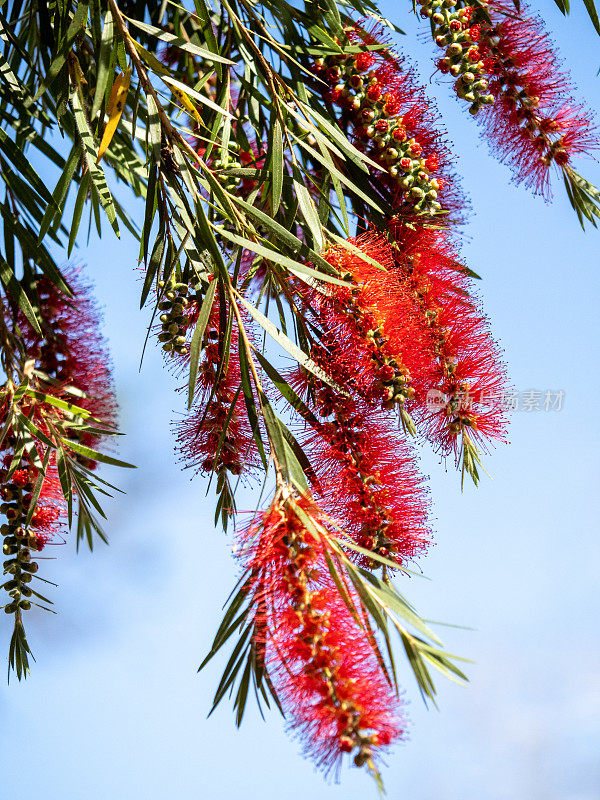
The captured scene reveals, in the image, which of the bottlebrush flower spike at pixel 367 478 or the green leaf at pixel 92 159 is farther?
the green leaf at pixel 92 159

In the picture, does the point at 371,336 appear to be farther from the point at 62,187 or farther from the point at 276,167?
the point at 62,187

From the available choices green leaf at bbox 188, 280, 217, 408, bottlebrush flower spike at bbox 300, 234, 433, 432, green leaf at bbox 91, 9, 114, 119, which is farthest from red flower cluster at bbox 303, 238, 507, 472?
green leaf at bbox 91, 9, 114, 119

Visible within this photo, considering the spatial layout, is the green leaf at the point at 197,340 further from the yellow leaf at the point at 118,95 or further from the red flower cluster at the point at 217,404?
the yellow leaf at the point at 118,95

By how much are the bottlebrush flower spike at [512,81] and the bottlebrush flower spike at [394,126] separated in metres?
0.07

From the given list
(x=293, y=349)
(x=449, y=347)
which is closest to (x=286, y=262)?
(x=293, y=349)

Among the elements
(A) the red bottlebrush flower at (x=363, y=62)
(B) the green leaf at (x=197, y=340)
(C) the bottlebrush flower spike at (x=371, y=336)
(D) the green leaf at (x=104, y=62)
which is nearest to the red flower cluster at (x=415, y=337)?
(C) the bottlebrush flower spike at (x=371, y=336)

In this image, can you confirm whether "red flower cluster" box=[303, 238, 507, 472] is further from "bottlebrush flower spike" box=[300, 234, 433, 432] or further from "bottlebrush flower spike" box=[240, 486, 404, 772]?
"bottlebrush flower spike" box=[240, 486, 404, 772]

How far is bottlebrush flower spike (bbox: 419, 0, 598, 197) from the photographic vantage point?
115 cm

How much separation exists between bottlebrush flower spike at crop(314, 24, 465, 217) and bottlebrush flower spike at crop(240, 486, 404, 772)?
1.50ft

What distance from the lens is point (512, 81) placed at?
3.99 feet

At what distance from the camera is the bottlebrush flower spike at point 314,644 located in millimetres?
791

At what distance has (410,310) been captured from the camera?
39.6 inches

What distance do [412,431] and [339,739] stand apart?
50cm

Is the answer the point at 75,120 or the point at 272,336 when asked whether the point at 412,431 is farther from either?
the point at 75,120
